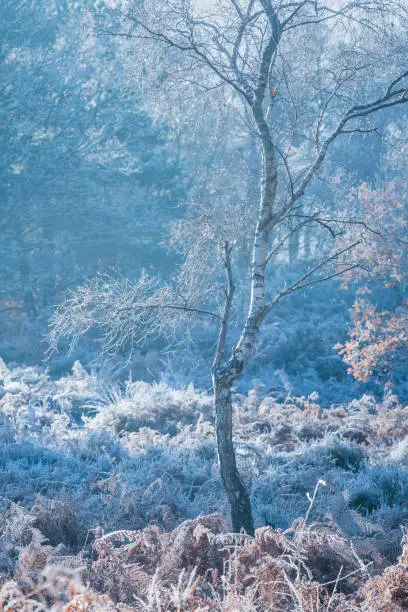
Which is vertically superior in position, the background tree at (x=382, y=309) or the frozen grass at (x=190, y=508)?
the background tree at (x=382, y=309)

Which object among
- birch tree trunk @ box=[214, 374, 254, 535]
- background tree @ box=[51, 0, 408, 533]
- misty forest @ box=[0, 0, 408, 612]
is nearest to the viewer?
misty forest @ box=[0, 0, 408, 612]

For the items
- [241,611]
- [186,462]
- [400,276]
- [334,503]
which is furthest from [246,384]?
[241,611]

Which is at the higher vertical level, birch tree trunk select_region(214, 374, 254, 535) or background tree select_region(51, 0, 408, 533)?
background tree select_region(51, 0, 408, 533)

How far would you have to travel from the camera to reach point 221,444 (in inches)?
185

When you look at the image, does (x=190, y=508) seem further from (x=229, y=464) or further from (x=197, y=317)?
(x=197, y=317)

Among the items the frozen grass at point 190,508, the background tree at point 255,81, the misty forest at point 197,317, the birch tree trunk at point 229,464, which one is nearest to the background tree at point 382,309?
the misty forest at point 197,317

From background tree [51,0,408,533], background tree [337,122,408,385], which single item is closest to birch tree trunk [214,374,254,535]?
background tree [51,0,408,533]

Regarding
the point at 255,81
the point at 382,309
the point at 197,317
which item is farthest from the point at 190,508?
the point at 382,309

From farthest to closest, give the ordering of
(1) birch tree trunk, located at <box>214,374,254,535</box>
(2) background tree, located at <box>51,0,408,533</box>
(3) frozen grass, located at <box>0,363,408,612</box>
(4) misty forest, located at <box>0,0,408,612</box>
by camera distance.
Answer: (2) background tree, located at <box>51,0,408,533</box> → (1) birch tree trunk, located at <box>214,374,254,535</box> → (4) misty forest, located at <box>0,0,408,612</box> → (3) frozen grass, located at <box>0,363,408,612</box>

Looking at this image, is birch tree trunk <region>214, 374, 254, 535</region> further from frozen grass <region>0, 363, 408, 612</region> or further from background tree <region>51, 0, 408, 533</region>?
frozen grass <region>0, 363, 408, 612</region>

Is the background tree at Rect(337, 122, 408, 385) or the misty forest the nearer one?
the misty forest

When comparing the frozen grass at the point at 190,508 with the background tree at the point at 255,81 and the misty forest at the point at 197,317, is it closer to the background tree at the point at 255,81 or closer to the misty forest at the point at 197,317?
the misty forest at the point at 197,317

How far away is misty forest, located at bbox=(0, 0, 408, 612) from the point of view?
3.69 meters

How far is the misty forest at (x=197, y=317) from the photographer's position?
369 cm
